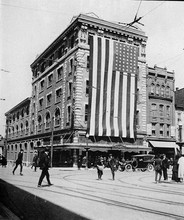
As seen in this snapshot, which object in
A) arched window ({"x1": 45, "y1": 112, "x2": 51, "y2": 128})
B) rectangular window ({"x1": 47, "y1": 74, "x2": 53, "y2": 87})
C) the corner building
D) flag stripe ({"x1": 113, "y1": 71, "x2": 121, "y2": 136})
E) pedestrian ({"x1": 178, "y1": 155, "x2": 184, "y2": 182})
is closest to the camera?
pedestrian ({"x1": 178, "y1": 155, "x2": 184, "y2": 182})

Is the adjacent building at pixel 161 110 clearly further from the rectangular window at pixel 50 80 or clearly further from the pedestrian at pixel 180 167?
the pedestrian at pixel 180 167

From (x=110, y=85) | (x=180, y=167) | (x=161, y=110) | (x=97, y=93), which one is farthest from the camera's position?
(x=161, y=110)

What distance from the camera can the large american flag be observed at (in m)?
30.9

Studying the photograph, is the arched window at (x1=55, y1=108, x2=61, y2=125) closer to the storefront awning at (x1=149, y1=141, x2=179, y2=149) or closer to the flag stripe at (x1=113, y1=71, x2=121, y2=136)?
the flag stripe at (x1=113, y1=71, x2=121, y2=136)

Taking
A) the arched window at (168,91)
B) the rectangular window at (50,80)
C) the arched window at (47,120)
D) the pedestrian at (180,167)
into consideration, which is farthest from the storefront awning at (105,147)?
the pedestrian at (180,167)

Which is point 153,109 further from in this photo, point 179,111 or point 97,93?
point 97,93

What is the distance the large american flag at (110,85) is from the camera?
102ft

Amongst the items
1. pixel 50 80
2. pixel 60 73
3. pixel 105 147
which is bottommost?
pixel 105 147

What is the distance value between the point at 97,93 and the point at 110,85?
175cm

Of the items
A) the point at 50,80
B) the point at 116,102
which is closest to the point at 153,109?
the point at 116,102

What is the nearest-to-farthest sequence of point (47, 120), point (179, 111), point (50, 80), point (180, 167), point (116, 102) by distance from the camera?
point (180, 167), point (116, 102), point (47, 120), point (179, 111), point (50, 80)

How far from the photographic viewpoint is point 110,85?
32031 millimetres

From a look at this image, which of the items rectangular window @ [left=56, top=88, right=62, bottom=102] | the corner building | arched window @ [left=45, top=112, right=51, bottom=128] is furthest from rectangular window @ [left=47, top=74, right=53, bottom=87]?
arched window @ [left=45, top=112, right=51, bottom=128]

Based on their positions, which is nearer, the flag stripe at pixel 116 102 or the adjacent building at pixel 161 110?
the flag stripe at pixel 116 102
